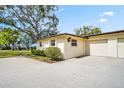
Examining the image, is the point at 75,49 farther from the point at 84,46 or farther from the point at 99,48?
the point at 99,48

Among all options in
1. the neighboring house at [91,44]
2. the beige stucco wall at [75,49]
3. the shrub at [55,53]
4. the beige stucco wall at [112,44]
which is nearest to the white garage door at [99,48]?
the neighboring house at [91,44]

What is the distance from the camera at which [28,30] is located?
25.7 metres

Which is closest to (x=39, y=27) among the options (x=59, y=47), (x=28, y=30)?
(x=28, y=30)

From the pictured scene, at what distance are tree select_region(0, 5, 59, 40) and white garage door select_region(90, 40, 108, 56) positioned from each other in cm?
1254

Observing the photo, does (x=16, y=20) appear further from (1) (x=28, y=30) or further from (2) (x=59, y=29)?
(2) (x=59, y=29)

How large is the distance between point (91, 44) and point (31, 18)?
14.3 m

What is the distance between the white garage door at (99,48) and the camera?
14.3 meters

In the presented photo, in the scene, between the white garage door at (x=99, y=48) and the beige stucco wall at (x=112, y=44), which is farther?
the white garage door at (x=99, y=48)

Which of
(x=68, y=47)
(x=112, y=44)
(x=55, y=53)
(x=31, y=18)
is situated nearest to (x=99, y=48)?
(x=112, y=44)

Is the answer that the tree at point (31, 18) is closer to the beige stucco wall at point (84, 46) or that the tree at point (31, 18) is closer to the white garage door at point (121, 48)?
the beige stucco wall at point (84, 46)

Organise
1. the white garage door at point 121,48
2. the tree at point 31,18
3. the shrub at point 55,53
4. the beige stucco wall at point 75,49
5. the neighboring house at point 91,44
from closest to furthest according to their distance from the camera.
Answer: the white garage door at point 121,48 → the neighboring house at point 91,44 → the shrub at point 55,53 → the beige stucco wall at point 75,49 → the tree at point 31,18

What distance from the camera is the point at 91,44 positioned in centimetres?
1602
